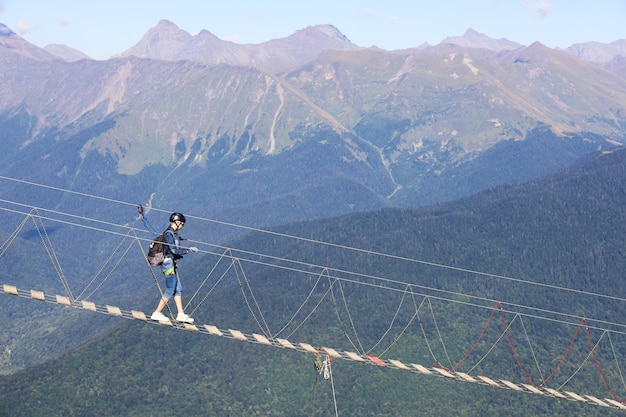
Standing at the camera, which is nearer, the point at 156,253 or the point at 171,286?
the point at 156,253

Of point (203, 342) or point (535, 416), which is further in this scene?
point (203, 342)

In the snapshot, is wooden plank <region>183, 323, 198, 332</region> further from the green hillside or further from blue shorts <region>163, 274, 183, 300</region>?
the green hillside

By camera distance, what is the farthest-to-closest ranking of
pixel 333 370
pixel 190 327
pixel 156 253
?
pixel 333 370
pixel 190 327
pixel 156 253

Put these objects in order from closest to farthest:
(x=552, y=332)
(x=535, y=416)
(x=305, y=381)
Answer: (x=535, y=416) < (x=305, y=381) < (x=552, y=332)

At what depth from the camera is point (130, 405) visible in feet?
523

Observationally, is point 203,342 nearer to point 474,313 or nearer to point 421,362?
point 421,362

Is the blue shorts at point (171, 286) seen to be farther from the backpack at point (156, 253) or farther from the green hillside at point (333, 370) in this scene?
the green hillside at point (333, 370)

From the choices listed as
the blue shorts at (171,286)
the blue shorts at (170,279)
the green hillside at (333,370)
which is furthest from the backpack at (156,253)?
the green hillside at (333,370)

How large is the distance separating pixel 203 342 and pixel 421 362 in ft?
174

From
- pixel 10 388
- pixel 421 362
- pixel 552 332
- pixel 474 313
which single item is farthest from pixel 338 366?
pixel 10 388

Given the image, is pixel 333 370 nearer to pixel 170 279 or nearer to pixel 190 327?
pixel 190 327

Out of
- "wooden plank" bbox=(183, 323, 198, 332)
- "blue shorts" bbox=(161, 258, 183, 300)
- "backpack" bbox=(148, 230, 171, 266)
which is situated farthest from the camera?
"wooden plank" bbox=(183, 323, 198, 332)

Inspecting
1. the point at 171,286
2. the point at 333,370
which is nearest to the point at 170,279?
the point at 171,286

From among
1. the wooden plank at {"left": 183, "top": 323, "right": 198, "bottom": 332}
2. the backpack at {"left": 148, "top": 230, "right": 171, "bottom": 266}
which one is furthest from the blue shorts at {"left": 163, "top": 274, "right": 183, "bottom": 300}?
the wooden plank at {"left": 183, "top": 323, "right": 198, "bottom": 332}
